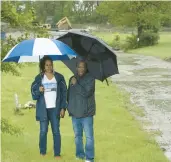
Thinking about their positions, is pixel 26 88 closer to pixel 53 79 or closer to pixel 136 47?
pixel 53 79

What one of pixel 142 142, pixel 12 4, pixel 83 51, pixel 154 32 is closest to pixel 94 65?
pixel 83 51

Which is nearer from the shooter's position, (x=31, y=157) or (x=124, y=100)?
(x=31, y=157)

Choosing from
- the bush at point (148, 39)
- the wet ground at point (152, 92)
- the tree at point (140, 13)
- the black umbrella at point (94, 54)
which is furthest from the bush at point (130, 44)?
the black umbrella at point (94, 54)

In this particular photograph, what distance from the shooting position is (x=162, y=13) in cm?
4684

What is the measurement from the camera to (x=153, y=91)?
16.7m

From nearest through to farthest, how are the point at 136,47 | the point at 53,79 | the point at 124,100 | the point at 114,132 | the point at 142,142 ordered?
the point at 53,79, the point at 142,142, the point at 114,132, the point at 124,100, the point at 136,47

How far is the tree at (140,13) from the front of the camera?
44844mm

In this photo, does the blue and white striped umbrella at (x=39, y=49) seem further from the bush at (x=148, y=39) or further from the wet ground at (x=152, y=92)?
the bush at (x=148, y=39)

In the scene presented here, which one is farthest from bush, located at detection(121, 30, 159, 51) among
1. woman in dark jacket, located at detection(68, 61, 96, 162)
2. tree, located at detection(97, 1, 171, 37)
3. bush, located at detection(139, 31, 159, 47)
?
woman in dark jacket, located at detection(68, 61, 96, 162)

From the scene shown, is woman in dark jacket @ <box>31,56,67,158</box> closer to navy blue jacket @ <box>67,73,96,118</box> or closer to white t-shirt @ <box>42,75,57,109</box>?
white t-shirt @ <box>42,75,57,109</box>

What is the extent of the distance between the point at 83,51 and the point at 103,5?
145 ft

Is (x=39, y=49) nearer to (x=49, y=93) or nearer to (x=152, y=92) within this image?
(x=49, y=93)

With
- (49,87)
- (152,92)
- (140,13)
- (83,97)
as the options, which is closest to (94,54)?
(83,97)

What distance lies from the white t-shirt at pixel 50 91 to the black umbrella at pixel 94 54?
643mm
